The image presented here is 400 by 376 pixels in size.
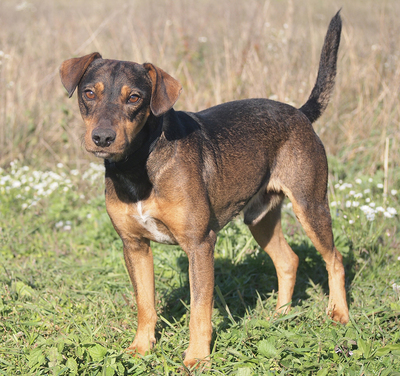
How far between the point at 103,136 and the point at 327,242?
2.33m

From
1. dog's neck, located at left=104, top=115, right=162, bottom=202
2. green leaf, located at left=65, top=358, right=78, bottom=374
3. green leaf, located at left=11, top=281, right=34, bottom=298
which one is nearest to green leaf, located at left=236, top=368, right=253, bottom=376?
green leaf, located at left=65, top=358, right=78, bottom=374

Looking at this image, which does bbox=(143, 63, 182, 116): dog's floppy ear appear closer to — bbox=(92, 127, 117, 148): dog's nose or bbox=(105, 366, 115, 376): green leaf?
bbox=(92, 127, 117, 148): dog's nose

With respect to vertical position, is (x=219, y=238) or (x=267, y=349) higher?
(x=267, y=349)

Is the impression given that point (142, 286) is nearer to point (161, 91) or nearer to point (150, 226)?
point (150, 226)

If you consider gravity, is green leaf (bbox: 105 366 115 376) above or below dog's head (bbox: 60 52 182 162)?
below

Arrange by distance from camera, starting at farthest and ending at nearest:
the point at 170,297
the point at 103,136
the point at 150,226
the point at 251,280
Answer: the point at 251,280 → the point at 170,297 → the point at 150,226 → the point at 103,136

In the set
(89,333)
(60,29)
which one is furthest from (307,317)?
(60,29)

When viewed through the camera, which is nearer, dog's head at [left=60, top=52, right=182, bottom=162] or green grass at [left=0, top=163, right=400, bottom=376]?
dog's head at [left=60, top=52, right=182, bottom=162]

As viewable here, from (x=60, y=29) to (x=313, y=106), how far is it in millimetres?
6914

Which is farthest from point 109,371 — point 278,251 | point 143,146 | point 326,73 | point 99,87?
point 326,73

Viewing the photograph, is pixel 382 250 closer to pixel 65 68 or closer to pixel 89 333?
pixel 89 333

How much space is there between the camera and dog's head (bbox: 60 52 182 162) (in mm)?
2836

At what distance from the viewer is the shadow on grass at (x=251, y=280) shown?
13.8ft

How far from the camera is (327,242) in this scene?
417 centimetres
